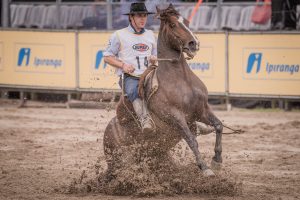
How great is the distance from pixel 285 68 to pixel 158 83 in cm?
771

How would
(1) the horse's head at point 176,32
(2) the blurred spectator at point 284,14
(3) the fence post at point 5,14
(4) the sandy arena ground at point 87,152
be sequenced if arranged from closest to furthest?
(1) the horse's head at point 176,32, (4) the sandy arena ground at point 87,152, (2) the blurred spectator at point 284,14, (3) the fence post at point 5,14

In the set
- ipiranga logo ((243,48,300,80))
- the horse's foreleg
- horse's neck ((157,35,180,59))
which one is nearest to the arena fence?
ipiranga logo ((243,48,300,80))

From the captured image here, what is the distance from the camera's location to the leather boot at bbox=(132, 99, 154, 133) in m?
8.92

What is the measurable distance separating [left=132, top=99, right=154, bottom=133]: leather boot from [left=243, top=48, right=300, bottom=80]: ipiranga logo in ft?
25.1

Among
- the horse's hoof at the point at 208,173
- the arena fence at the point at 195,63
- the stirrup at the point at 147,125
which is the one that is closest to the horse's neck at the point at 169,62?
the stirrup at the point at 147,125

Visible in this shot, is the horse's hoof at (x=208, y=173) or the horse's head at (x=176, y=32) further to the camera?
the horse's head at (x=176, y=32)

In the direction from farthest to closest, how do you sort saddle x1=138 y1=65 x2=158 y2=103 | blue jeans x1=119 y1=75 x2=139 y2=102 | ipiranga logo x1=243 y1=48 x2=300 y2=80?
ipiranga logo x1=243 y1=48 x2=300 y2=80 < blue jeans x1=119 y1=75 x2=139 y2=102 < saddle x1=138 y1=65 x2=158 y2=103

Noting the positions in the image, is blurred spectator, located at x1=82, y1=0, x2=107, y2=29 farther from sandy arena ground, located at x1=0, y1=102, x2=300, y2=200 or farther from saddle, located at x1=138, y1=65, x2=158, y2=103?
saddle, located at x1=138, y1=65, x2=158, y2=103

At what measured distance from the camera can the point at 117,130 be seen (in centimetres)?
942

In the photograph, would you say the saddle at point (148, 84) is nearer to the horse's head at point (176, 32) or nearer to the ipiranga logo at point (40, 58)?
the horse's head at point (176, 32)

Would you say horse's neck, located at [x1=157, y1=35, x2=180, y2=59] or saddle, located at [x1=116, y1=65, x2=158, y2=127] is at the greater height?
horse's neck, located at [x1=157, y1=35, x2=180, y2=59]

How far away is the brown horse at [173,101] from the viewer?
348 inches

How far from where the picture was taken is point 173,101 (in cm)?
891

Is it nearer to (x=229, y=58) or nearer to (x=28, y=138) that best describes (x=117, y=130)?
(x=28, y=138)
